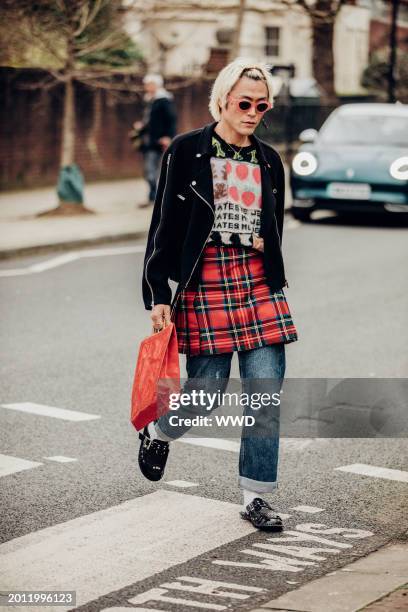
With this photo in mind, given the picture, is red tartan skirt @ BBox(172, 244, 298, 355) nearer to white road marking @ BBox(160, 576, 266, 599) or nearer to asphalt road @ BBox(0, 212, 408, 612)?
asphalt road @ BBox(0, 212, 408, 612)

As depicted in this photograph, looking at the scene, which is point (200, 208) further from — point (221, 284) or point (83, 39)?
point (83, 39)

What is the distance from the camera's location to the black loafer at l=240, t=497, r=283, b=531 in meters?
5.25

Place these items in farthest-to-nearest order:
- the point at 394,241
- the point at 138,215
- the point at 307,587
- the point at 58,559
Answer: the point at 138,215, the point at 394,241, the point at 58,559, the point at 307,587

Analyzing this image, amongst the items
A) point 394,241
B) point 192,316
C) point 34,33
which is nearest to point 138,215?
point 34,33

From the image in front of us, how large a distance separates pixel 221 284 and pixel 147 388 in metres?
0.49

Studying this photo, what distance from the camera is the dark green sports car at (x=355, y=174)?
18.2m

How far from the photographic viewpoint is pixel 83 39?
1995 cm

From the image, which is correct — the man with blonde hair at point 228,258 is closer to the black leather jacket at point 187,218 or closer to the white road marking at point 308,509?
the black leather jacket at point 187,218

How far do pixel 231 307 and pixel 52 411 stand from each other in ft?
8.17

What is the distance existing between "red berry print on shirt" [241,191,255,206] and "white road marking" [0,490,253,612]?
1293 millimetres

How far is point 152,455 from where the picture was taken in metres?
5.41

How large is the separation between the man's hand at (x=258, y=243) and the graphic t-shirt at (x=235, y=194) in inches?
0.6

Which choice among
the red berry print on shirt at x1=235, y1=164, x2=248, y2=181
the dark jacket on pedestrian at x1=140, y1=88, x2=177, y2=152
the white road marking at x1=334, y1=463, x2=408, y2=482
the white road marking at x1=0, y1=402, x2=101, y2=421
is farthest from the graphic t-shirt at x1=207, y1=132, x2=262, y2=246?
the dark jacket on pedestrian at x1=140, y1=88, x2=177, y2=152

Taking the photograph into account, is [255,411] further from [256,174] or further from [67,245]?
[67,245]
